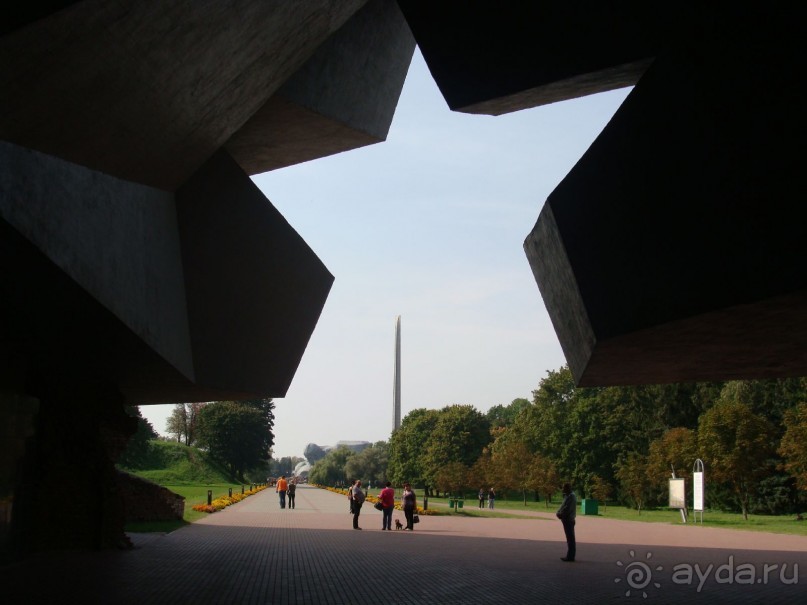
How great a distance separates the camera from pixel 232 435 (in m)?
90.3

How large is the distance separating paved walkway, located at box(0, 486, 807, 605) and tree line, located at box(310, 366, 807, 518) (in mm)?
15250

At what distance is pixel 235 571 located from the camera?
41.8 ft

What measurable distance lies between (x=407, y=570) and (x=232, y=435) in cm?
8048

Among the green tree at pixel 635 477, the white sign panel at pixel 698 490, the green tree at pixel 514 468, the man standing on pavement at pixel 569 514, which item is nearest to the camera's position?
the man standing on pavement at pixel 569 514

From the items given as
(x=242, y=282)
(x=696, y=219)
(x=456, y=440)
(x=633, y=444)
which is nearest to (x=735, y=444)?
(x=633, y=444)

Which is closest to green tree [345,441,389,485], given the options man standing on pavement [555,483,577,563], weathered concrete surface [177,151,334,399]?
weathered concrete surface [177,151,334,399]

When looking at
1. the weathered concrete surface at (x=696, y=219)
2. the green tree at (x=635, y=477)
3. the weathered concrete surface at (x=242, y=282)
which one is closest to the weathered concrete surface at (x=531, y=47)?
the weathered concrete surface at (x=696, y=219)

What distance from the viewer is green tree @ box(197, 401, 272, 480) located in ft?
294

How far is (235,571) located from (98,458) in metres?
5.29

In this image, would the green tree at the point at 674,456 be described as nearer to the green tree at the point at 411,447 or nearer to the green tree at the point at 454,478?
the green tree at the point at 454,478

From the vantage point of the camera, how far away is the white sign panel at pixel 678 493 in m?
30.0

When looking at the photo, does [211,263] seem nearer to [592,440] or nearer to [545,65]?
[545,65]

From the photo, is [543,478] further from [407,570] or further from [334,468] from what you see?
[334,468]

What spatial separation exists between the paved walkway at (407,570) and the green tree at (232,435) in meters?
70.6
